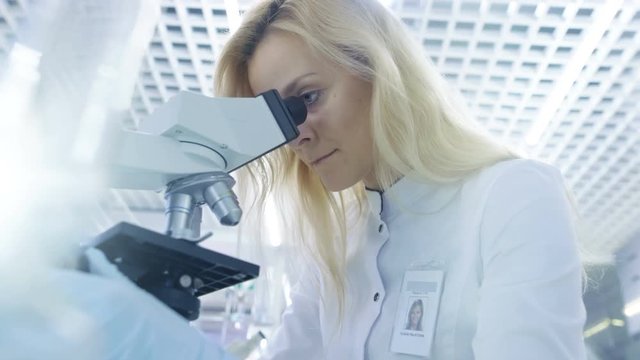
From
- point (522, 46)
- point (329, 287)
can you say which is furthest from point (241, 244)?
point (522, 46)

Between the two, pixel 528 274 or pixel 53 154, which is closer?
pixel 53 154

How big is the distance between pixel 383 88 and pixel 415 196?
23 cm

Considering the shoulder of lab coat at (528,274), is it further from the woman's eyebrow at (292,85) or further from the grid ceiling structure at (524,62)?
the grid ceiling structure at (524,62)

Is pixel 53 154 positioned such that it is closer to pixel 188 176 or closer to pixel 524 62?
pixel 188 176

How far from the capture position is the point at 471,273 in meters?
0.89

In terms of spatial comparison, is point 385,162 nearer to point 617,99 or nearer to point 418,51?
point 418,51

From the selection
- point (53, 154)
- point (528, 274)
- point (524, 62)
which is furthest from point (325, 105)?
point (524, 62)

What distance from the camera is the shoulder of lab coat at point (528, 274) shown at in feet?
2.36

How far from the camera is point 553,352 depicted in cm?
72

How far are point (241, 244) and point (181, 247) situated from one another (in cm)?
86

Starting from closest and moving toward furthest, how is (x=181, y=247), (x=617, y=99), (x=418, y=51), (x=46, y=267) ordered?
1. (x=46, y=267)
2. (x=181, y=247)
3. (x=418, y=51)
4. (x=617, y=99)

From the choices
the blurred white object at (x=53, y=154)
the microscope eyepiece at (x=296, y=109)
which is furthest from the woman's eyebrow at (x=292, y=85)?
the blurred white object at (x=53, y=154)

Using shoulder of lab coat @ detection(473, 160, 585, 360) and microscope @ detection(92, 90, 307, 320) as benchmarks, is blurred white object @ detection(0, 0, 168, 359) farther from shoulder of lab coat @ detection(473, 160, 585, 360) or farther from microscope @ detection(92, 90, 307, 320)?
shoulder of lab coat @ detection(473, 160, 585, 360)

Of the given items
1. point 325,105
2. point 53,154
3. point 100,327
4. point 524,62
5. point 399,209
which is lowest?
point 100,327
